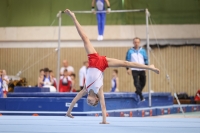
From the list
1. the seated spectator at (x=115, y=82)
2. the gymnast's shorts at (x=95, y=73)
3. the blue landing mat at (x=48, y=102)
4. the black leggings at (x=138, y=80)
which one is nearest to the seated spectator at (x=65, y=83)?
the seated spectator at (x=115, y=82)

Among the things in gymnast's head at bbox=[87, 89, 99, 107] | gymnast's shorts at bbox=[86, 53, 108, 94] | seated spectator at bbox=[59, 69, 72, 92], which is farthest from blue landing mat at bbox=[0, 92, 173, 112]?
seated spectator at bbox=[59, 69, 72, 92]

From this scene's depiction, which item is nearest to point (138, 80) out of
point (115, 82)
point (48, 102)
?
point (48, 102)

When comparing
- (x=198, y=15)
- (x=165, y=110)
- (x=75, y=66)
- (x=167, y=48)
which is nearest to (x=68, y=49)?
(x=75, y=66)

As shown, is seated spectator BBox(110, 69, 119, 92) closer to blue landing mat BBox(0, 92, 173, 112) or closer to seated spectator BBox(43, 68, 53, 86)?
seated spectator BBox(43, 68, 53, 86)

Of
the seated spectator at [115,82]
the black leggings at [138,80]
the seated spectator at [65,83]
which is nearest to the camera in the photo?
the black leggings at [138,80]

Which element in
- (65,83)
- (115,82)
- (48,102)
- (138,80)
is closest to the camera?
(48,102)

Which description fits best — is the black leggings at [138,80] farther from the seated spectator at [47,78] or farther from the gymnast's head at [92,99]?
the gymnast's head at [92,99]

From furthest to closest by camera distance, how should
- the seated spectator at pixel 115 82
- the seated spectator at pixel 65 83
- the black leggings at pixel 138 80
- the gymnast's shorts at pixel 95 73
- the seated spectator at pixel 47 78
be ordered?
the seated spectator at pixel 115 82 → the seated spectator at pixel 65 83 → the seated spectator at pixel 47 78 → the black leggings at pixel 138 80 → the gymnast's shorts at pixel 95 73

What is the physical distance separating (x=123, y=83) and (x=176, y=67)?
2.18m

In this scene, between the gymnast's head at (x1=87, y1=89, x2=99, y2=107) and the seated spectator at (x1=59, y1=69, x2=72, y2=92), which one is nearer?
the gymnast's head at (x1=87, y1=89, x2=99, y2=107)

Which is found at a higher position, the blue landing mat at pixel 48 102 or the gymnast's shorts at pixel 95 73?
the gymnast's shorts at pixel 95 73

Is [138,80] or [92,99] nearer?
[92,99]

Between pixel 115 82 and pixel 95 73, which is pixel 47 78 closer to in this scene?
pixel 115 82

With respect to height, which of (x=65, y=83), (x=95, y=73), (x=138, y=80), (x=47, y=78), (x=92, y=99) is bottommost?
(x=92, y=99)
